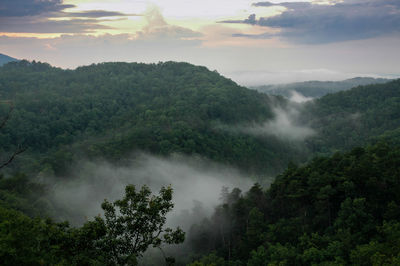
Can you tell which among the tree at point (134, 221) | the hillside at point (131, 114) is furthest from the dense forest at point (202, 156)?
the hillside at point (131, 114)

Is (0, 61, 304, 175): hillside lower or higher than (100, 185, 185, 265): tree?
lower

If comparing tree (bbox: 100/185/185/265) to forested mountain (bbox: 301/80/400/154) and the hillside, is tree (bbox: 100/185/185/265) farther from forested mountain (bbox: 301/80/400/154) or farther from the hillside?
forested mountain (bbox: 301/80/400/154)

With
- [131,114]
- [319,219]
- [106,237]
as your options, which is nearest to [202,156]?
[131,114]

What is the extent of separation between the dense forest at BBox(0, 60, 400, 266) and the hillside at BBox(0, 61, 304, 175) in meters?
0.41

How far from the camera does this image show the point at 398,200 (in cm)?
2941

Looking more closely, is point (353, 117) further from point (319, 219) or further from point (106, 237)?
point (106, 237)

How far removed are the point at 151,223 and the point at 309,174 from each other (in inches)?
1073

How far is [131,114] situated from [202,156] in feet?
102

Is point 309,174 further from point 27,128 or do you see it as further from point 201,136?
point 27,128

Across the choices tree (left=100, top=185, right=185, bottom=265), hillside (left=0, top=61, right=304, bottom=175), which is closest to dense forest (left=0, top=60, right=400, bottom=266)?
tree (left=100, top=185, right=185, bottom=265)

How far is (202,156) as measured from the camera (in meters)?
82.2

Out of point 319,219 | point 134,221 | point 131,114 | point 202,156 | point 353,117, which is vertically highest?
point 134,221

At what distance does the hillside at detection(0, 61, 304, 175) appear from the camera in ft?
259

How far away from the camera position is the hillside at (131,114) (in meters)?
78.9
